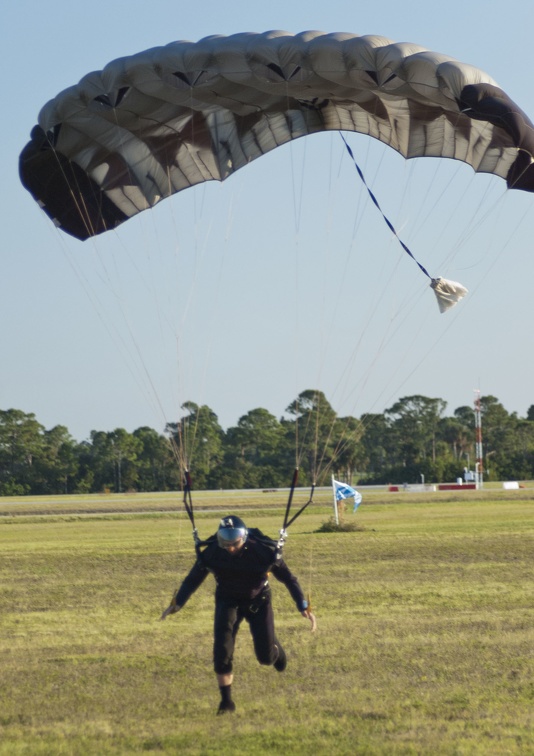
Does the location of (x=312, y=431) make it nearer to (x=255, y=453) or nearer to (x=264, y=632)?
(x=255, y=453)

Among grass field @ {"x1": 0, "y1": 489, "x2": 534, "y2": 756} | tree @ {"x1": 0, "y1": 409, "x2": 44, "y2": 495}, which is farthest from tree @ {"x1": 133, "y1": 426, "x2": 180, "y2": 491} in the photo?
grass field @ {"x1": 0, "y1": 489, "x2": 534, "y2": 756}

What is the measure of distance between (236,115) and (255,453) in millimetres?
94691

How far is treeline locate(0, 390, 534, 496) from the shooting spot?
3546 inches

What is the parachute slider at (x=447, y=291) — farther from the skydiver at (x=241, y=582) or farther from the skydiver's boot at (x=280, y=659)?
the skydiver's boot at (x=280, y=659)

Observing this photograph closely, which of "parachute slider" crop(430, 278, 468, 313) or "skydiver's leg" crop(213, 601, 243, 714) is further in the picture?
"parachute slider" crop(430, 278, 468, 313)

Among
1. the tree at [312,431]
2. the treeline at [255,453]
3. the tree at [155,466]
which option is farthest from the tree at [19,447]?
the tree at [312,431]

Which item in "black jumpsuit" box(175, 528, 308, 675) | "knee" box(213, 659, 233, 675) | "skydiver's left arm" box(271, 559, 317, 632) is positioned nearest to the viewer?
"knee" box(213, 659, 233, 675)

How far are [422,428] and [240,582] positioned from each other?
10677 centimetres

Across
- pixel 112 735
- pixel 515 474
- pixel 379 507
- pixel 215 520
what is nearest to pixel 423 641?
pixel 112 735

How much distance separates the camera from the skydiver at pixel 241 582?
8.71m

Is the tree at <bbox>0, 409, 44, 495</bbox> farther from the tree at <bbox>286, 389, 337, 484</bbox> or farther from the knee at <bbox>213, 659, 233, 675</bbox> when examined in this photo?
the knee at <bbox>213, 659, 233, 675</bbox>

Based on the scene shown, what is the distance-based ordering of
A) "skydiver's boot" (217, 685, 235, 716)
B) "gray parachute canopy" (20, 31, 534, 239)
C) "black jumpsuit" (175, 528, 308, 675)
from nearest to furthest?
"skydiver's boot" (217, 685, 235, 716) → "black jumpsuit" (175, 528, 308, 675) → "gray parachute canopy" (20, 31, 534, 239)

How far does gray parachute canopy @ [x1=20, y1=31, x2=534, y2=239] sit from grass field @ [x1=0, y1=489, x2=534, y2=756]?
499 cm

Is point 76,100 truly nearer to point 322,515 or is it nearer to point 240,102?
point 240,102
